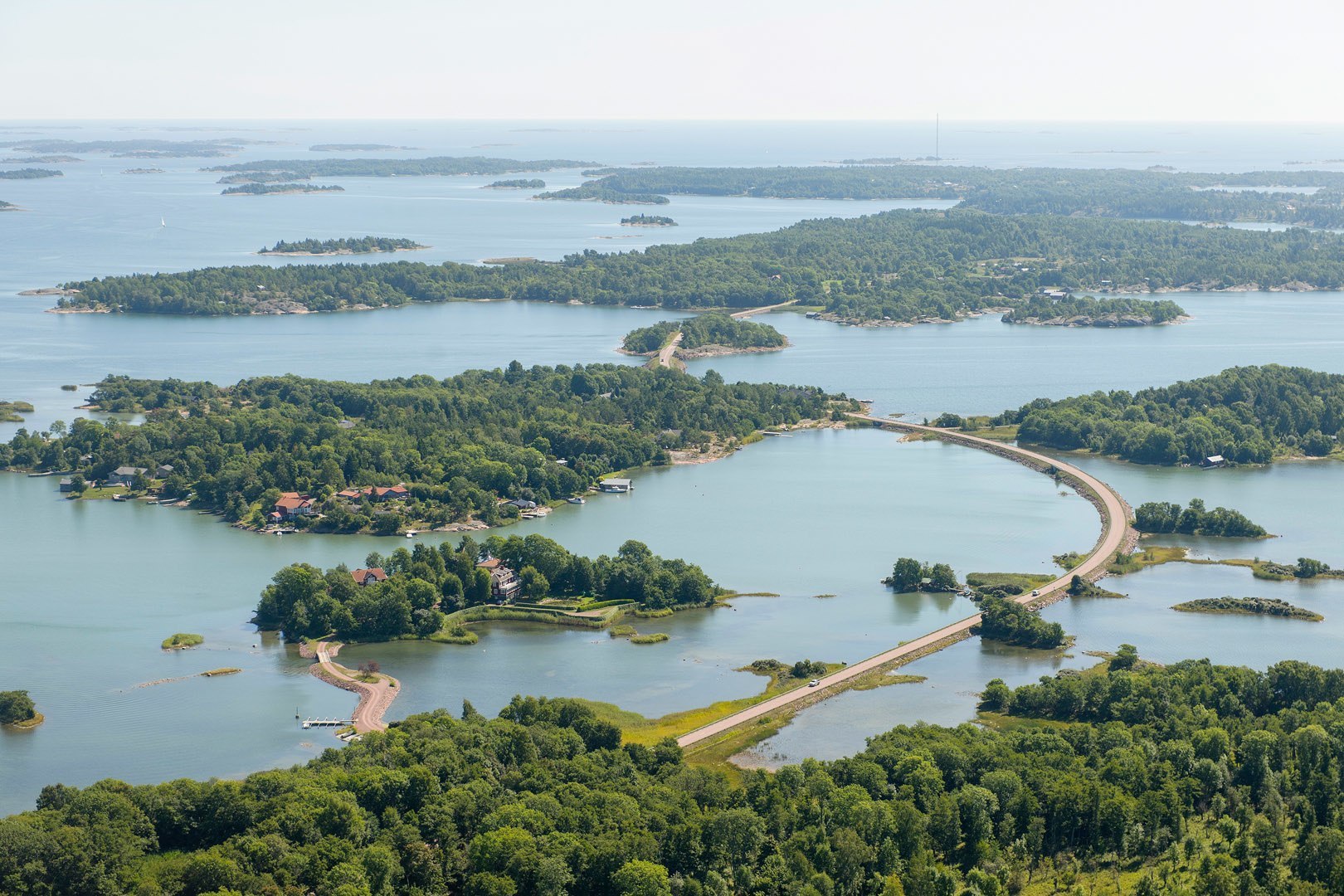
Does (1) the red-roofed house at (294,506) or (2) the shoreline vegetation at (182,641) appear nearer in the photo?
(2) the shoreline vegetation at (182,641)

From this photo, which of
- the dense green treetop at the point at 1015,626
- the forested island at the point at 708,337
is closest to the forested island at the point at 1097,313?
the forested island at the point at 708,337

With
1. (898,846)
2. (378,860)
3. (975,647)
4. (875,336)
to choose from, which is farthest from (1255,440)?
(378,860)

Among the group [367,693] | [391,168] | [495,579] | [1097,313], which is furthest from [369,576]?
[391,168]

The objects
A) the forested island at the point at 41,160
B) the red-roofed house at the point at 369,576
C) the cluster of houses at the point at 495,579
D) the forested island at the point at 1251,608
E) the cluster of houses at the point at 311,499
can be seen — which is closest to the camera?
the forested island at the point at 1251,608

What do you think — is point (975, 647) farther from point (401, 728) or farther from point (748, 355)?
point (748, 355)

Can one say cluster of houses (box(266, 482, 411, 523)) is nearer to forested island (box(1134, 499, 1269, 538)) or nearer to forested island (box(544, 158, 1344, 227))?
forested island (box(1134, 499, 1269, 538))

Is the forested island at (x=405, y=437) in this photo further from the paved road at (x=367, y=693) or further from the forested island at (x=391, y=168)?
the forested island at (x=391, y=168)
